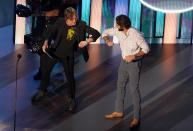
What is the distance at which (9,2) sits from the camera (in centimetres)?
1330

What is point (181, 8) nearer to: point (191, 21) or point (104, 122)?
point (104, 122)

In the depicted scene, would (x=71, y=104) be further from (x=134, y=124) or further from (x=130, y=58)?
(x=130, y=58)

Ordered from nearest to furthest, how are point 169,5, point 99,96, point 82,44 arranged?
point 169,5, point 82,44, point 99,96

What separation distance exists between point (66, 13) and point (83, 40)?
52cm

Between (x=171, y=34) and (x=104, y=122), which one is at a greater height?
(x=171, y=34)

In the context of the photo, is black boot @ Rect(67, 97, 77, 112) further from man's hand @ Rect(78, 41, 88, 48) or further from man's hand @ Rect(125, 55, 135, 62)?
man's hand @ Rect(125, 55, 135, 62)

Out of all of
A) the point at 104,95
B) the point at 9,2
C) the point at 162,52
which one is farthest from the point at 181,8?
the point at 9,2

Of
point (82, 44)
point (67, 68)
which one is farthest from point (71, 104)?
point (82, 44)

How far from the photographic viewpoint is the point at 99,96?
7793 mm

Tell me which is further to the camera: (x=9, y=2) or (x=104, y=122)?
(x=9, y=2)

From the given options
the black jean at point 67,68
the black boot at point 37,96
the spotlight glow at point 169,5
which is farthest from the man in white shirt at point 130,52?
the black boot at point 37,96

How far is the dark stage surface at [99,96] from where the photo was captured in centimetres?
636

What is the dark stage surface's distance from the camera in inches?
250

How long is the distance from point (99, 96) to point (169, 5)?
340cm
